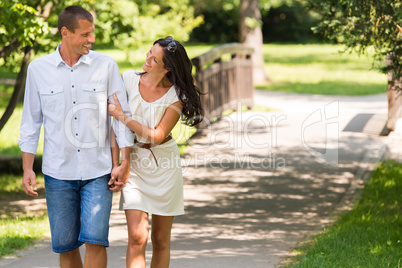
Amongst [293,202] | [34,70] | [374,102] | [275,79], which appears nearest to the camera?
[34,70]

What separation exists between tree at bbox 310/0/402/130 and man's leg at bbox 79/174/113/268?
3077 mm

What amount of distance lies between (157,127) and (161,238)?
0.77 m

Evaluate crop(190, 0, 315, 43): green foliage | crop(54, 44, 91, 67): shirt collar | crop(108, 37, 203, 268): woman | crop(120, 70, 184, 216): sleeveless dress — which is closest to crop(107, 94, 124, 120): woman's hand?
crop(108, 37, 203, 268): woman

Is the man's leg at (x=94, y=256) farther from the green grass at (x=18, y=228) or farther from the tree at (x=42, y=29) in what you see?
the tree at (x=42, y=29)

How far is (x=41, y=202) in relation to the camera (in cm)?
829

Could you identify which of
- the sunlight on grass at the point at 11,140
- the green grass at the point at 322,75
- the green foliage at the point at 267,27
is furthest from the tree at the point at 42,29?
the green foliage at the point at 267,27

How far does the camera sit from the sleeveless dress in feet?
13.9

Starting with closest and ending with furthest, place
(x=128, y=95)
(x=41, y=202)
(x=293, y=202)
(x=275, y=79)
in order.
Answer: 1. (x=128, y=95)
2. (x=293, y=202)
3. (x=41, y=202)
4. (x=275, y=79)

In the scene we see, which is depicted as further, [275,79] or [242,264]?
[275,79]

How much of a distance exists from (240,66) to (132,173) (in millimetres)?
9574

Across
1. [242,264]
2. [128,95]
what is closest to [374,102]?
[242,264]

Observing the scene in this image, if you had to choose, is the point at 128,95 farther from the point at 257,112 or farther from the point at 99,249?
the point at 257,112

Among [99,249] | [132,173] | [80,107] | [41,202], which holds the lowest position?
[41,202]

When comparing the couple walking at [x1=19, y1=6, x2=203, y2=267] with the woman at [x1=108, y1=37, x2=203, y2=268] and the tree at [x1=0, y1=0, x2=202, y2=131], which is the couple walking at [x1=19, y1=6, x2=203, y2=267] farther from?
the tree at [x1=0, y1=0, x2=202, y2=131]
